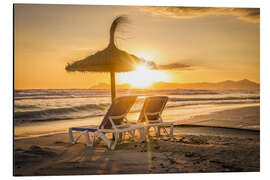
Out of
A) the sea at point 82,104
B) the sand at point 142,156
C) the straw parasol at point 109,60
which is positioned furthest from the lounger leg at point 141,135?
the sea at point 82,104

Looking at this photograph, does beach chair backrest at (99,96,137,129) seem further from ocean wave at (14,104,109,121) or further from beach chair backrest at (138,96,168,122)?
ocean wave at (14,104,109,121)

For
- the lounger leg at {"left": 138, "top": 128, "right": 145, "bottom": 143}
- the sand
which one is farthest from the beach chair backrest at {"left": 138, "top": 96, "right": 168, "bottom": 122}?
the sand

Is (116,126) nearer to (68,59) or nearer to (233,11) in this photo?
(68,59)

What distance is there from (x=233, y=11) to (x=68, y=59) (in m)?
3.69

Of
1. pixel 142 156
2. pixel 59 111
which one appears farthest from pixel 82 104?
pixel 142 156

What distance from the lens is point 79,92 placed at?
23.1 m

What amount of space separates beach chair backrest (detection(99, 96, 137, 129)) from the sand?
1.57 ft

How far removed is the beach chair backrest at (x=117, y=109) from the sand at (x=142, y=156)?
0.48 metres

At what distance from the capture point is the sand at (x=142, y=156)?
4.94 meters

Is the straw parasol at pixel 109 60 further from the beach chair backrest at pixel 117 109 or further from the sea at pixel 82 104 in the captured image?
the sea at pixel 82 104

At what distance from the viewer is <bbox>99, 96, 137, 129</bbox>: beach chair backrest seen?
568 cm

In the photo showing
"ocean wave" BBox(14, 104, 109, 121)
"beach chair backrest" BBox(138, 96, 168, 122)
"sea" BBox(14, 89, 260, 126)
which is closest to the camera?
"beach chair backrest" BBox(138, 96, 168, 122)

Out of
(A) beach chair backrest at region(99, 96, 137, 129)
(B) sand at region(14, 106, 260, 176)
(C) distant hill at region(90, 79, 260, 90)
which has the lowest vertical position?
(B) sand at region(14, 106, 260, 176)

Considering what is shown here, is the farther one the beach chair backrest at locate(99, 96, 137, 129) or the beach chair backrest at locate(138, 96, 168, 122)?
the beach chair backrest at locate(138, 96, 168, 122)
